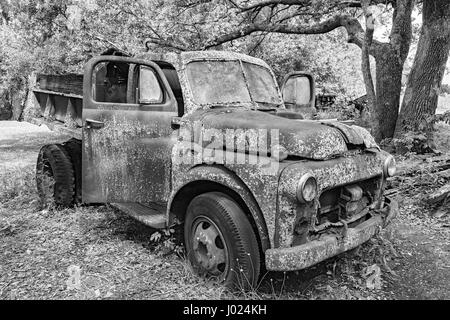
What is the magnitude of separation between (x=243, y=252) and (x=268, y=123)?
1.09 metres

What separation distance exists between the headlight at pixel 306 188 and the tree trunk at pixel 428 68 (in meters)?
5.44

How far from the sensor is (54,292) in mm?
3672

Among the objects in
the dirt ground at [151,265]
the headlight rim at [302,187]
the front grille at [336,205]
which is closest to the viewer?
the headlight rim at [302,187]

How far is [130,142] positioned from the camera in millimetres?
4426

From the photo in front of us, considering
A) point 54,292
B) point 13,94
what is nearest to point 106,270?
point 54,292

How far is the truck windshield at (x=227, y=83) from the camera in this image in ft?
14.5

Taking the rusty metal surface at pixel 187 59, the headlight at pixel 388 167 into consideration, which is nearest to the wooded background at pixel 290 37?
the rusty metal surface at pixel 187 59

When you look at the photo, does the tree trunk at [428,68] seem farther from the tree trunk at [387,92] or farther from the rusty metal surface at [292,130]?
the rusty metal surface at [292,130]

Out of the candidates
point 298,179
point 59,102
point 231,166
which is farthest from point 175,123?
point 59,102

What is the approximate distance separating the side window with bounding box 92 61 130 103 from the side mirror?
200 cm

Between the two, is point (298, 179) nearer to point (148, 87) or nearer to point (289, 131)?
point (289, 131)

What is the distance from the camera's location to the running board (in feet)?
13.6

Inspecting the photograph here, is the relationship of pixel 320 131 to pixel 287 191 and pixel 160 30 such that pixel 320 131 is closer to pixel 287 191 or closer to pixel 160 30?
pixel 287 191

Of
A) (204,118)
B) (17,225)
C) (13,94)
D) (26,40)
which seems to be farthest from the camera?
(13,94)
